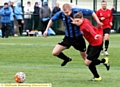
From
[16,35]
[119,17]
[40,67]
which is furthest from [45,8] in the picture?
[40,67]

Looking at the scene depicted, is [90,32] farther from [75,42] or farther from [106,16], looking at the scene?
[106,16]

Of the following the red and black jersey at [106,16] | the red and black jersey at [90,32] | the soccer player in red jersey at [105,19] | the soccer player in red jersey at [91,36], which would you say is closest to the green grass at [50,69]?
the soccer player in red jersey at [91,36]

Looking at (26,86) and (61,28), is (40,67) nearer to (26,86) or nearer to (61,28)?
(26,86)

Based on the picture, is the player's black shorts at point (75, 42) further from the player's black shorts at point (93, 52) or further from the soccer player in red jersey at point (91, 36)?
the player's black shorts at point (93, 52)

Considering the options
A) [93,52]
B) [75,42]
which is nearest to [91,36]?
[93,52]

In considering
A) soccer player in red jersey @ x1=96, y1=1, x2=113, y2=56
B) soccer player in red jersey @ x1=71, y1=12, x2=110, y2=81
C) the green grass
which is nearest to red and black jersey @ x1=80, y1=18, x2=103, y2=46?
soccer player in red jersey @ x1=71, y1=12, x2=110, y2=81

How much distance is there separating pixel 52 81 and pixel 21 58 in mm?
6907

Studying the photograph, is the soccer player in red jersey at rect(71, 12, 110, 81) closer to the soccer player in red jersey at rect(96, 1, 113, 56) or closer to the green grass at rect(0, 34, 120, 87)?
the green grass at rect(0, 34, 120, 87)

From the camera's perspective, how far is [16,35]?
36094 mm

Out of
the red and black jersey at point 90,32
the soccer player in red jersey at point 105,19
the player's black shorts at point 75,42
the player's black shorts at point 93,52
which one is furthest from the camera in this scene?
the soccer player in red jersey at point 105,19

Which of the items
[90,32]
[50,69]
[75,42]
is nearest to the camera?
[90,32]

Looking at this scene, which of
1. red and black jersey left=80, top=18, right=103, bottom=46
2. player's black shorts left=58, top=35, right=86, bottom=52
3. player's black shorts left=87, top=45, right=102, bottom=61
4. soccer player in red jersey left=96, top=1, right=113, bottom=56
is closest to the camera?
red and black jersey left=80, top=18, right=103, bottom=46

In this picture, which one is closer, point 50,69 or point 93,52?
point 93,52

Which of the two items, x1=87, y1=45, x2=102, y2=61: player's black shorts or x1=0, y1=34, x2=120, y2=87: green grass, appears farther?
x1=87, y1=45, x2=102, y2=61: player's black shorts
